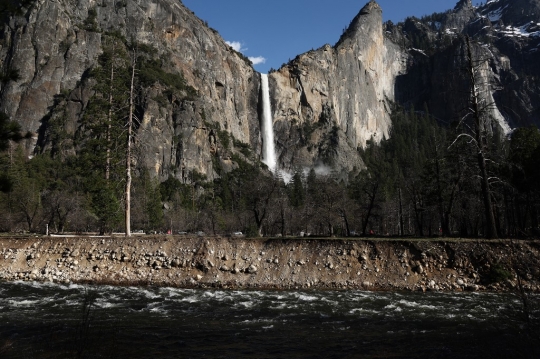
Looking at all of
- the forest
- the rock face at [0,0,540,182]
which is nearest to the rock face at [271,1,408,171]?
the rock face at [0,0,540,182]

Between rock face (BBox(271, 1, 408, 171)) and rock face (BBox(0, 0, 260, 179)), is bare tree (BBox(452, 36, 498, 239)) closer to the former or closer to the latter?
rock face (BBox(0, 0, 260, 179))

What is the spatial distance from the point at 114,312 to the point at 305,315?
694 cm

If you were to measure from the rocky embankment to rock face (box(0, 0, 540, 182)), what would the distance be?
44.4 metres

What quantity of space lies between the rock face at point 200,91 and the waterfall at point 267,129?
210 centimetres

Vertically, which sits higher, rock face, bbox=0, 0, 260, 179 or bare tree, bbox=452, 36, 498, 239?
rock face, bbox=0, 0, 260, 179

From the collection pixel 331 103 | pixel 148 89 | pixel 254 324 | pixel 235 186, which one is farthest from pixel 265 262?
pixel 331 103

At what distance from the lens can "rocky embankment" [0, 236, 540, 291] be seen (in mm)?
18578

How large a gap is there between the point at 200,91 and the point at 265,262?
4366 inches

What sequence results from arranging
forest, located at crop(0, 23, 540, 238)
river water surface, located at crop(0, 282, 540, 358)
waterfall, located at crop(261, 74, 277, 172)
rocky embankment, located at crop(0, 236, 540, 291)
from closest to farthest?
river water surface, located at crop(0, 282, 540, 358)
rocky embankment, located at crop(0, 236, 540, 291)
forest, located at crop(0, 23, 540, 238)
waterfall, located at crop(261, 74, 277, 172)

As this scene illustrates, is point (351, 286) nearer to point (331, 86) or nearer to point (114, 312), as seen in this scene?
point (114, 312)

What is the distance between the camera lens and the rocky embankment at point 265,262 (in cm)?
1858

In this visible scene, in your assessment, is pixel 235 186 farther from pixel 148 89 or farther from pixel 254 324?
pixel 254 324

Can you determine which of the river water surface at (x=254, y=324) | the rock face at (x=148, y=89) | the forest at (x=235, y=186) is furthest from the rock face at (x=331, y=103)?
the river water surface at (x=254, y=324)

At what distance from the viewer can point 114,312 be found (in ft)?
46.7
